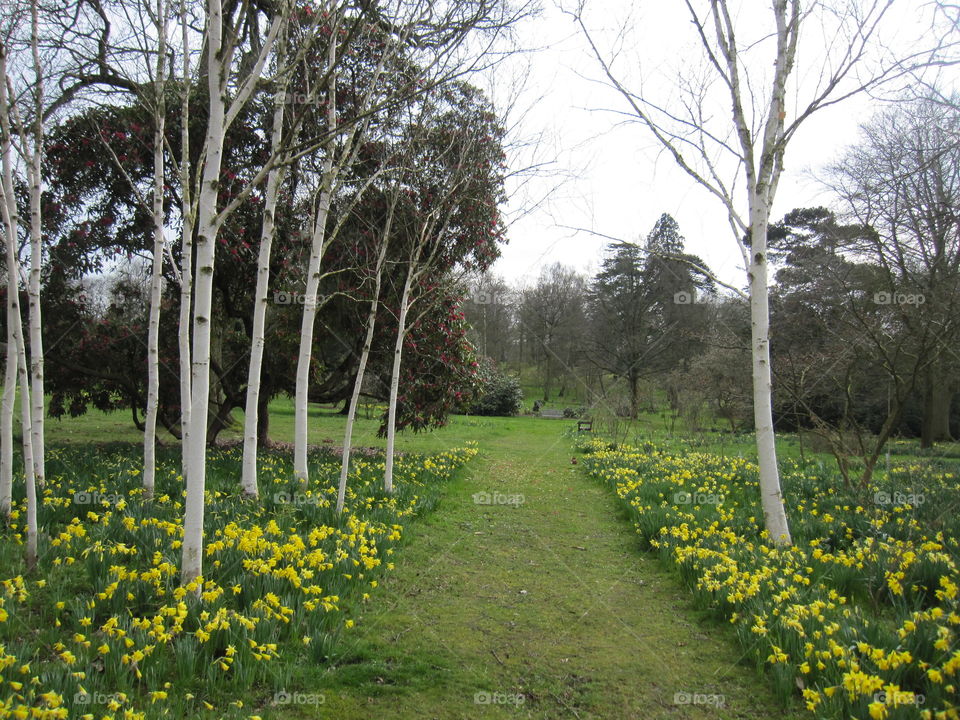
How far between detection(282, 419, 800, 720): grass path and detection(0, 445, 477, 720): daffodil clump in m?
0.30

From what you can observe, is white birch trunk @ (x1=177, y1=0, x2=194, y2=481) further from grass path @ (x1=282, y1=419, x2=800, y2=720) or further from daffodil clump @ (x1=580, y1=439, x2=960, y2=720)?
daffodil clump @ (x1=580, y1=439, x2=960, y2=720)

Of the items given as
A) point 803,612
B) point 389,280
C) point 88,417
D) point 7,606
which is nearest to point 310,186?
point 389,280

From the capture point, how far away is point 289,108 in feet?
30.5

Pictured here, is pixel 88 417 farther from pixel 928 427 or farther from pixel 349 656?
pixel 928 427

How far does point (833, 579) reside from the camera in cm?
471

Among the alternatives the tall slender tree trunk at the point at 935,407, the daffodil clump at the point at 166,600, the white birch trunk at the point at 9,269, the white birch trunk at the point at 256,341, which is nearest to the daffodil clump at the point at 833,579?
the daffodil clump at the point at 166,600

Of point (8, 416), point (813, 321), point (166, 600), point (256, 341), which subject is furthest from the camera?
point (813, 321)

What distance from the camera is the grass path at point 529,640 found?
10.7 ft

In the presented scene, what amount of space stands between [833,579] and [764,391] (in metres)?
1.75

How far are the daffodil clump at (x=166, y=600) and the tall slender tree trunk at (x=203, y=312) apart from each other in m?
0.25

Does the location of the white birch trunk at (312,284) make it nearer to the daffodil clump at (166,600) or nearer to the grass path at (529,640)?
the daffodil clump at (166,600)

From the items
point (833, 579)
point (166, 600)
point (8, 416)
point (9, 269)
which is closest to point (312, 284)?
point (9, 269)

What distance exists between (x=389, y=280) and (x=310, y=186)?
7.46 feet

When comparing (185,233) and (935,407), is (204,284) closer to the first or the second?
(185,233)
